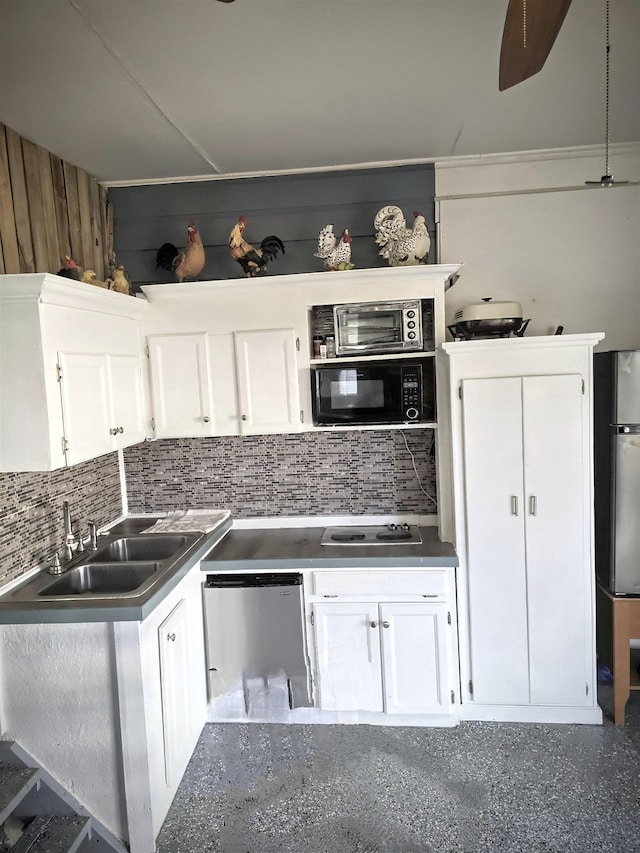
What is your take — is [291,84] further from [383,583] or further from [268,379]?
[383,583]

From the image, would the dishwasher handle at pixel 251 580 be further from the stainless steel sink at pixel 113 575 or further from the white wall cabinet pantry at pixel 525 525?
the white wall cabinet pantry at pixel 525 525

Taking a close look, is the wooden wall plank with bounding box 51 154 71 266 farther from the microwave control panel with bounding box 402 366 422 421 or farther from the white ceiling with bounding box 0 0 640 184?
the microwave control panel with bounding box 402 366 422 421

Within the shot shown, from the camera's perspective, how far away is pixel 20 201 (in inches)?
94.3

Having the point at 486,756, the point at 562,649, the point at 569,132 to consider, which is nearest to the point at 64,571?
the point at 486,756

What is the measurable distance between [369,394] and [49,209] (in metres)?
1.64

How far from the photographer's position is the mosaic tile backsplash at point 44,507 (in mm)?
2295

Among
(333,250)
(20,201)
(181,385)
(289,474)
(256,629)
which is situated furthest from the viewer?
(289,474)

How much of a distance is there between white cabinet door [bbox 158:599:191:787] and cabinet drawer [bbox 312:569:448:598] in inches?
24.5

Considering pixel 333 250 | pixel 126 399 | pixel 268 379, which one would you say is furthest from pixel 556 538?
pixel 126 399

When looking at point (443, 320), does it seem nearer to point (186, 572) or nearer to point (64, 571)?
point (186, 572)

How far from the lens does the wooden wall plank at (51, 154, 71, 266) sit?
2660 mm

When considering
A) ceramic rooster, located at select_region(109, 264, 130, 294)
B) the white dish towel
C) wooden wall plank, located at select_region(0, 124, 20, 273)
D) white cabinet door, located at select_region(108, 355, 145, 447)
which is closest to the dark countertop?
the white dish towel

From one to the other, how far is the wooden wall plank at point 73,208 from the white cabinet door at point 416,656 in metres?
2.19

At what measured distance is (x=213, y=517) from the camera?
10.5 ft
